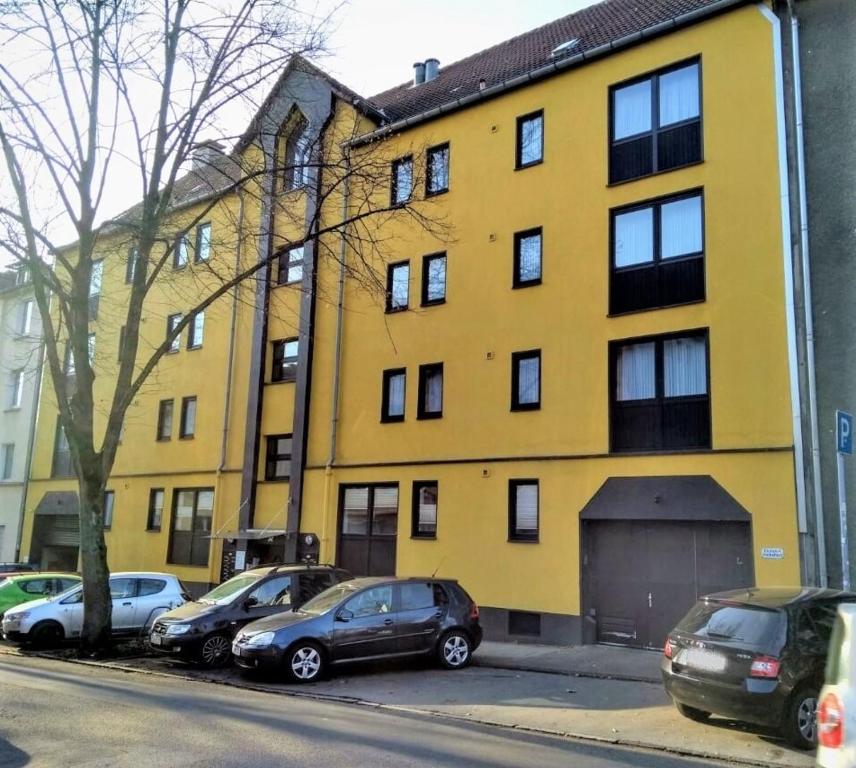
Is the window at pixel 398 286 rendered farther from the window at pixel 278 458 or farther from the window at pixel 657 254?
the window at pixel 657 254

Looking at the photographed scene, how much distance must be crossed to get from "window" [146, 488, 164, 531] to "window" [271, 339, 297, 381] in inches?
225

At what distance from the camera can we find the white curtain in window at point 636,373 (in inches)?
594

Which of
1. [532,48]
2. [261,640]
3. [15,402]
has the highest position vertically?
[532,48]

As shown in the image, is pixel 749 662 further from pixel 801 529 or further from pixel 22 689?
pixel 22 689

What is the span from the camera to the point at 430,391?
1870 centimetres

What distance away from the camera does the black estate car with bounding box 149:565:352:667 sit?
42.5 ft

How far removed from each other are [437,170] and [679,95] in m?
6.12

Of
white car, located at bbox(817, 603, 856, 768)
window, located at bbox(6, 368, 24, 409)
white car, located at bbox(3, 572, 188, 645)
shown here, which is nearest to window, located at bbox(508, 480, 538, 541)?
white car, located at bbox(3, 572, 188, 645)

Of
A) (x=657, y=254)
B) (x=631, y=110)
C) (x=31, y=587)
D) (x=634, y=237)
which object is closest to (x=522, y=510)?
(x=657, y=254)

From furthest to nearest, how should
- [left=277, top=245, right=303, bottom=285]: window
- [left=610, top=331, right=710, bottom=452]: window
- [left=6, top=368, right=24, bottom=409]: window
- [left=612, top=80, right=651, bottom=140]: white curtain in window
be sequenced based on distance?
1. [left=6, top=368, right=24, bottom=409]: window
2. [left=277, top=245, right=303, bottom=285]: window
3. [left=612, top=80, right=651, bottom=140]: white curtain in window
4. [left=610, top=331, right=710, bottom=452]: window

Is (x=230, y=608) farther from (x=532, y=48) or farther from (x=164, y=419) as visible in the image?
(x=532, y=48)

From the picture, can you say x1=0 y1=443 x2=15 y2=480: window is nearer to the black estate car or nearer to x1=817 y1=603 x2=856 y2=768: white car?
the black estate car

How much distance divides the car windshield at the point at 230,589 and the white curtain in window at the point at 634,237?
29.6 ft

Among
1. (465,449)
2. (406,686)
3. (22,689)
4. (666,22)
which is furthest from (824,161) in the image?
(22,689)
